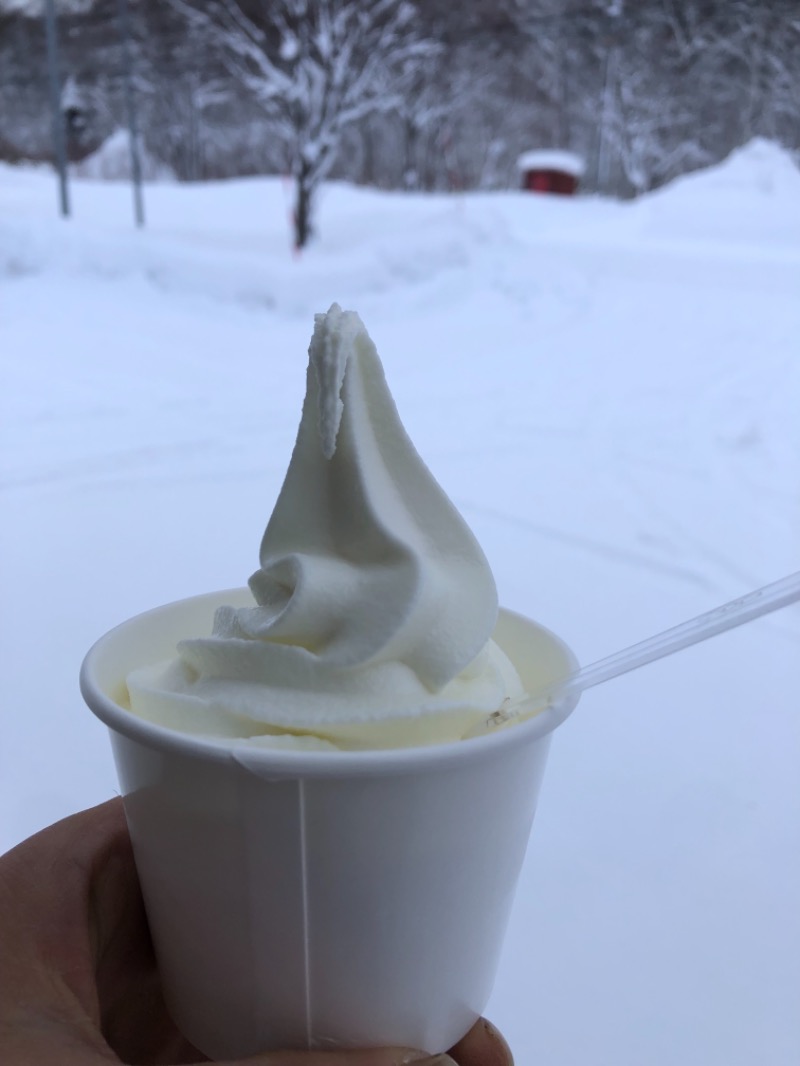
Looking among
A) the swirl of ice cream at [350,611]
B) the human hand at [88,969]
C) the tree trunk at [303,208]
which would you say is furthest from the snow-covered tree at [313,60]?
the human hand at [88,969]

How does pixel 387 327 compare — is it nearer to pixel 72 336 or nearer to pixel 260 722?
pixel 72 336

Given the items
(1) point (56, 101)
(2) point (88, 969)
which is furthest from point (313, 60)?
(2) point (88, 969)

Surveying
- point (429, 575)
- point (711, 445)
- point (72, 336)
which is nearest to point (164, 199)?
point (72, 336)

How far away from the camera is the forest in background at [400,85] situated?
6.38ft

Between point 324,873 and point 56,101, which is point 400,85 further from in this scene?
point 324,873

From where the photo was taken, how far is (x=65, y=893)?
2.22ft

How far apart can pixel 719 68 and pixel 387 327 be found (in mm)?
978

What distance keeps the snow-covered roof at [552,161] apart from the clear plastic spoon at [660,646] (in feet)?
5.84

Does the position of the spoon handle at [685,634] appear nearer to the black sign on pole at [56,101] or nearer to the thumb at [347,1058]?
the thumb at [347,1058]

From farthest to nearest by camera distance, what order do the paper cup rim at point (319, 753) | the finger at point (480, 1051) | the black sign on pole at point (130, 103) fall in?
1. the black sign on pole at point (130, 103)
2. the finger at point (480, 1051)
3. the paper cup rim at point (319, 753)

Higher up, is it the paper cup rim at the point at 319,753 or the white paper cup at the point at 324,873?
the paper cup rim at the point at 319,753

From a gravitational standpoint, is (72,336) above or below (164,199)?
below

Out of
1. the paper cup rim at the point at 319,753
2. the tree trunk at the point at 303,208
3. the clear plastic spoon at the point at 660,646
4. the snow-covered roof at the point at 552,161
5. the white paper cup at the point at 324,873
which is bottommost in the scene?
the white paper cup at the point at 324,873

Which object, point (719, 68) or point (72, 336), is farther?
point (72, 336)
